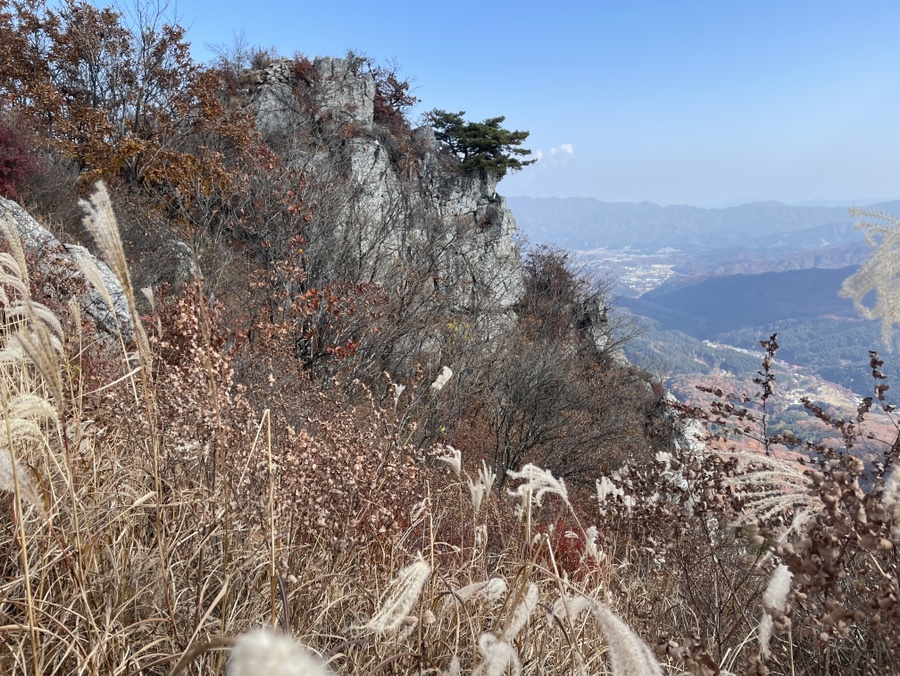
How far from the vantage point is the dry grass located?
4.38 feet

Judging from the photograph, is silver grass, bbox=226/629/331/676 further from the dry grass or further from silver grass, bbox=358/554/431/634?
silver grass, bbox=358/554/431/634

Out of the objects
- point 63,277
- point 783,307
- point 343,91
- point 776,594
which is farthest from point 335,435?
point 783,307

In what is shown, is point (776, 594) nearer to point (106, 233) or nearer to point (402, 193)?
point (106, 233)

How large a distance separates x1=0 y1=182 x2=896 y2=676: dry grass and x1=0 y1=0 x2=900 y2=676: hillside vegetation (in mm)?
22

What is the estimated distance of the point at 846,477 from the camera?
4.44 feet

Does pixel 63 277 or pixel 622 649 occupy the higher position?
pixel 63 277

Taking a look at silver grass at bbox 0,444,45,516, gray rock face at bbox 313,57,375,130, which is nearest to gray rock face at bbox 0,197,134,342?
silver grass at bbox 0,444,45,516

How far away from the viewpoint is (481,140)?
74.5 ft

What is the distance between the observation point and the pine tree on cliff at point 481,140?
74.7 ft

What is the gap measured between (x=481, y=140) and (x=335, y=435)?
21746 mm

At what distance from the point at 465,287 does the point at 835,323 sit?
17804 cm

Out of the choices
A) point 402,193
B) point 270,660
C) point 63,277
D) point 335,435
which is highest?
point 402,193

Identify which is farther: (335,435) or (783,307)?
(783,307)

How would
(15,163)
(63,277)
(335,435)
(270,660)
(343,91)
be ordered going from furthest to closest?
(343,91), (15,163), (63,277), (335,435), (270,660)
